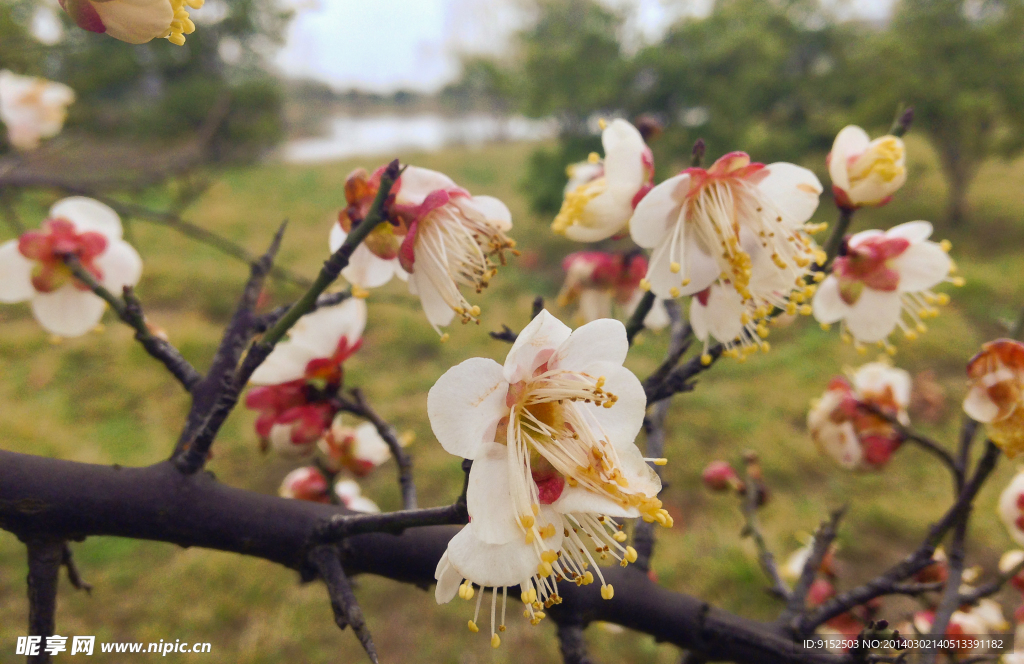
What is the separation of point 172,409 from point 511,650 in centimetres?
168

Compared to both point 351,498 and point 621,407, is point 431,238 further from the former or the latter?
point 351,498

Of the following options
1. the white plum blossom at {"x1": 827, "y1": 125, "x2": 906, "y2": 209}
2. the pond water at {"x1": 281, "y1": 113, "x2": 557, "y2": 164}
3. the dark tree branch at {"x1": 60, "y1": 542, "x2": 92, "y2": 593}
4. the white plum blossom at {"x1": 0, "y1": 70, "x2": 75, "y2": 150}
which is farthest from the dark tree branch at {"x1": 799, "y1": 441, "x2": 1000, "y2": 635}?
the pond water at {"x1": 281, "y1": 113, "x2": 557, "y2": 164}

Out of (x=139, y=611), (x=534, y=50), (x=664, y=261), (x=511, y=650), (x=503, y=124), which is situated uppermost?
(x=503, y=124)

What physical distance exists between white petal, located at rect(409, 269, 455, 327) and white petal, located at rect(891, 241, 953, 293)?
0.38 metres

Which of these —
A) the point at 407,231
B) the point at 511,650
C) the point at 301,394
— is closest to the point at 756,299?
the point at 407,231

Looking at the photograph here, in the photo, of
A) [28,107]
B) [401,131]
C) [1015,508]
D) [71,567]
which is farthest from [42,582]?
[401,131]

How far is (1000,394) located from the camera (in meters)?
0.44

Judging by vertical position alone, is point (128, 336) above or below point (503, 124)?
below

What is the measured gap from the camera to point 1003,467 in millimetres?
1893

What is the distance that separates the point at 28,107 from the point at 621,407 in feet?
5.56

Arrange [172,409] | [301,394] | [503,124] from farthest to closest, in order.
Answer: [503,124] → [172,409] → [301,394]

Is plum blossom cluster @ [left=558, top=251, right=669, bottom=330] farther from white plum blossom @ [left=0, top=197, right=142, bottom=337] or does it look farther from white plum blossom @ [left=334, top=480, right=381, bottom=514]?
white plum blossom @ [left=0, top=197, right=142, bottom=337]

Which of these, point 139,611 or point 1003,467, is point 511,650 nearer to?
point 139,611

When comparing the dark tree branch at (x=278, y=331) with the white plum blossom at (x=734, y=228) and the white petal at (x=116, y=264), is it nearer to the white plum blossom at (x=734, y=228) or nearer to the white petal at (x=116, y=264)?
the white plum blossom at (x=734, y=228)
